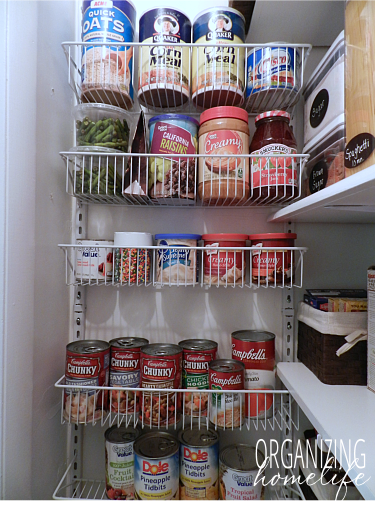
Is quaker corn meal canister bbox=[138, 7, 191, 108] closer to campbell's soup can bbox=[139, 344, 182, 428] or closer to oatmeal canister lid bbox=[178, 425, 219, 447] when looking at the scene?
campbell's soup can bbox=[139, 344, 182, 428]

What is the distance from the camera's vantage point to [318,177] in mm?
852

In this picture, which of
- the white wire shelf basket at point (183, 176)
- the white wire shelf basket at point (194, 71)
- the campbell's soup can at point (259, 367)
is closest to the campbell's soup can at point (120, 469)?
the campbell's soup can at point (259, 367)

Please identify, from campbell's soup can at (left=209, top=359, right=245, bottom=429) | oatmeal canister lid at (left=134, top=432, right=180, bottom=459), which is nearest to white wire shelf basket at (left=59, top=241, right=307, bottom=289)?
campbell's soup can at (left=209, top=359, right=245, bottom=429)

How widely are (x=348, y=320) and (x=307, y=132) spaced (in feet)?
1.86

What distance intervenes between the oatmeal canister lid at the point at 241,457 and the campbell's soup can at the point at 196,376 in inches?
Answer: 6.2

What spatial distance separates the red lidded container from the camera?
842 millimetres

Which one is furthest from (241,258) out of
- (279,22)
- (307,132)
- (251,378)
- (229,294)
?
(279,22)

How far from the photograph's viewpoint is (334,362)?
80 centimetres

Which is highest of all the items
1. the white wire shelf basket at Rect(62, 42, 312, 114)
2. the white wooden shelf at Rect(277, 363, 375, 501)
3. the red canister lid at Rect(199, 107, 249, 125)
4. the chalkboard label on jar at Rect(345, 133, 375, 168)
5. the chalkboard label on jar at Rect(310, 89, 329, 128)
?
the white wire shelf basket at Rect(62, 42, 312, 114)

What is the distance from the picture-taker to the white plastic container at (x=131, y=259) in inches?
33.5

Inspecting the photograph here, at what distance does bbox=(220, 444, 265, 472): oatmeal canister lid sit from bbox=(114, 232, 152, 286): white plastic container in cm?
56

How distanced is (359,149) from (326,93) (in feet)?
1.15

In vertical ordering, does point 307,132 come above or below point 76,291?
above

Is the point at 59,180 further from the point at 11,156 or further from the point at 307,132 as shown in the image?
the point at 307,132
